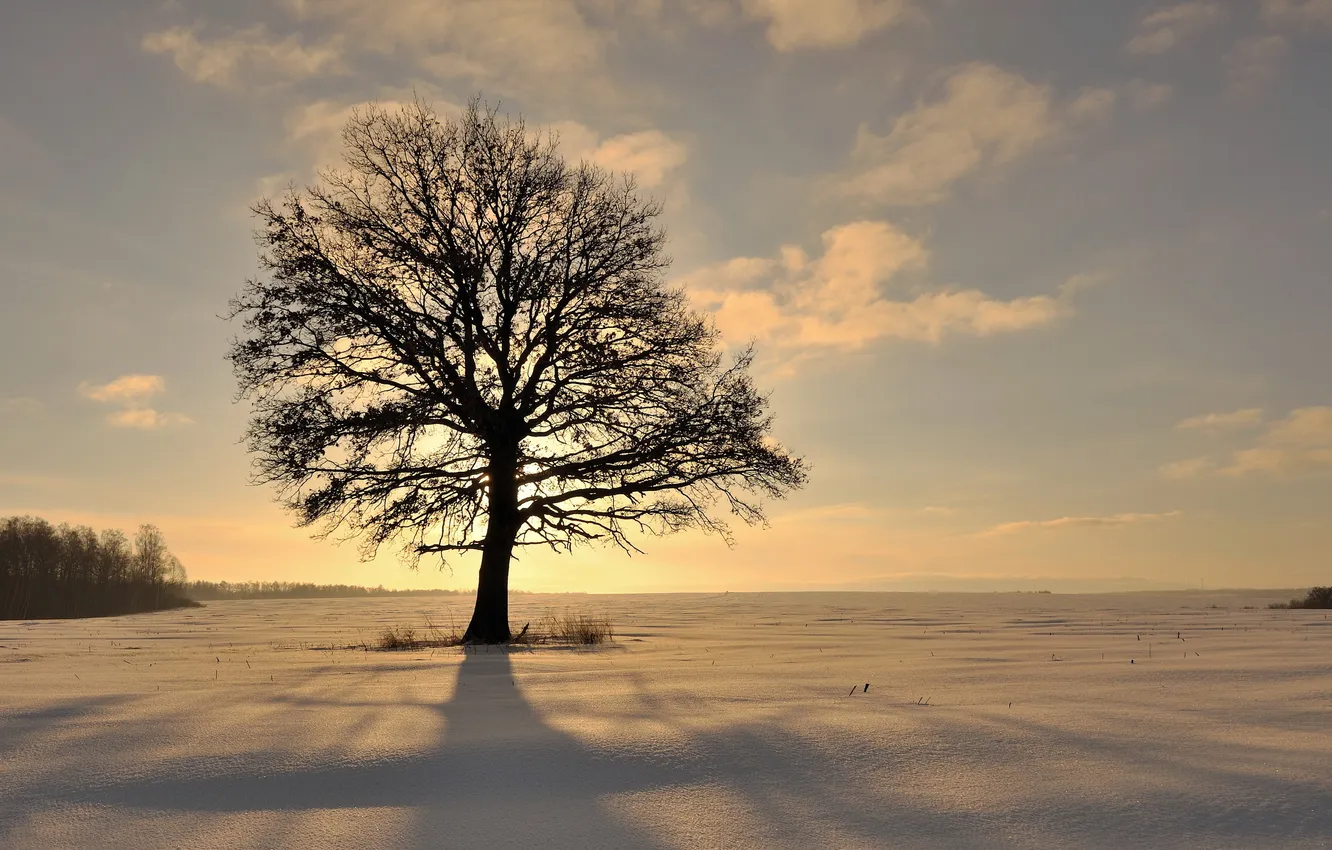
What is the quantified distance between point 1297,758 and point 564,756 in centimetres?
328

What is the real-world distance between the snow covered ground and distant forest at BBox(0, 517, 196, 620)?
69.4 m

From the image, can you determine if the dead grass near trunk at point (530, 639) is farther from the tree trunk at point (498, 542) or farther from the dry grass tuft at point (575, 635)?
the tree trunk at point (498, 542)

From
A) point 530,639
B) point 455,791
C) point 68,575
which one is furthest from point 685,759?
point 68,575

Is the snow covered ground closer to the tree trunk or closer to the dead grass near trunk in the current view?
the dead grass near trunk

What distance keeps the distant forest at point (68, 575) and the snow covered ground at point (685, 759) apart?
228ft

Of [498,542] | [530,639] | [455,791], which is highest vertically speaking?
[498,542]

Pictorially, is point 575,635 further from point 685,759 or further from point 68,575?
point 68,575

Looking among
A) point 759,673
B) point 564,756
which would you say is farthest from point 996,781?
point 759,673

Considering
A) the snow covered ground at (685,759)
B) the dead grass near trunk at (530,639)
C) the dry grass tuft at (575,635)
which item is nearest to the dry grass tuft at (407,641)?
the dead grass near trunk at (530,639)

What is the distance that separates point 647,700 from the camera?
5.80 meters

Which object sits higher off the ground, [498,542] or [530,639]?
[498,542]

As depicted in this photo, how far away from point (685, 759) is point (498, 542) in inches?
471

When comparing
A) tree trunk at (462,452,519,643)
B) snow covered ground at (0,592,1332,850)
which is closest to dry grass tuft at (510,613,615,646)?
tree trunk at (462,452,519,643)

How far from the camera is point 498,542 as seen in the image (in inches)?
616
